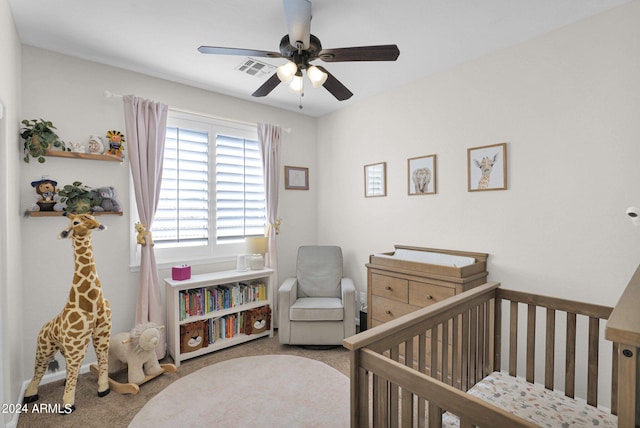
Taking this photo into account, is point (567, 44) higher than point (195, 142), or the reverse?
point (567, 44)

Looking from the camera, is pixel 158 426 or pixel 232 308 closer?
pixel 158 426

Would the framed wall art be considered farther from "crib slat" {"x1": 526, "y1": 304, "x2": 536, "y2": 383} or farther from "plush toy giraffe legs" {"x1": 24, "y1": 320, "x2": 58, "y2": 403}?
"plush toy giraffe legs" {"x1": 24, "y1": 320, "x2": 58, "y2": 403}

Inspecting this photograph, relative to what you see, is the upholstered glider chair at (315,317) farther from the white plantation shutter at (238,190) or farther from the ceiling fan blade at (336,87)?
the ceiling fan blade at (336,87)

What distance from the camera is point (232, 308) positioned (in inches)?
121

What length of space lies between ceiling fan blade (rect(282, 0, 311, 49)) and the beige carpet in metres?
2.47

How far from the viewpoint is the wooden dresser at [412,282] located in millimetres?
2363

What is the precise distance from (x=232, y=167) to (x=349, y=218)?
1485mm

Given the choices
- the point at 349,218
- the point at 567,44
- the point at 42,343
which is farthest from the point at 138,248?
the point at 567,44

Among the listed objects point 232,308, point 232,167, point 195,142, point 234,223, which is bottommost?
point 232,308

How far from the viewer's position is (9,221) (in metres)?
1.83

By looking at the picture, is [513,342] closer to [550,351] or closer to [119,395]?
[550,351]

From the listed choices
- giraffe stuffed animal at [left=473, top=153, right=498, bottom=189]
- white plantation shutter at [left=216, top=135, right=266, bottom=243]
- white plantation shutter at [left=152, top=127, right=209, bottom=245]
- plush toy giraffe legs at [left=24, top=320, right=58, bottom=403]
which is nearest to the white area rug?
plush toy giraffe legs at [left=24, top=320, right=58, bottom=403]

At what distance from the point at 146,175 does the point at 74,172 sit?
510 millimetres

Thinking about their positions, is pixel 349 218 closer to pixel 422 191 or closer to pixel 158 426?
pixel 422 191
